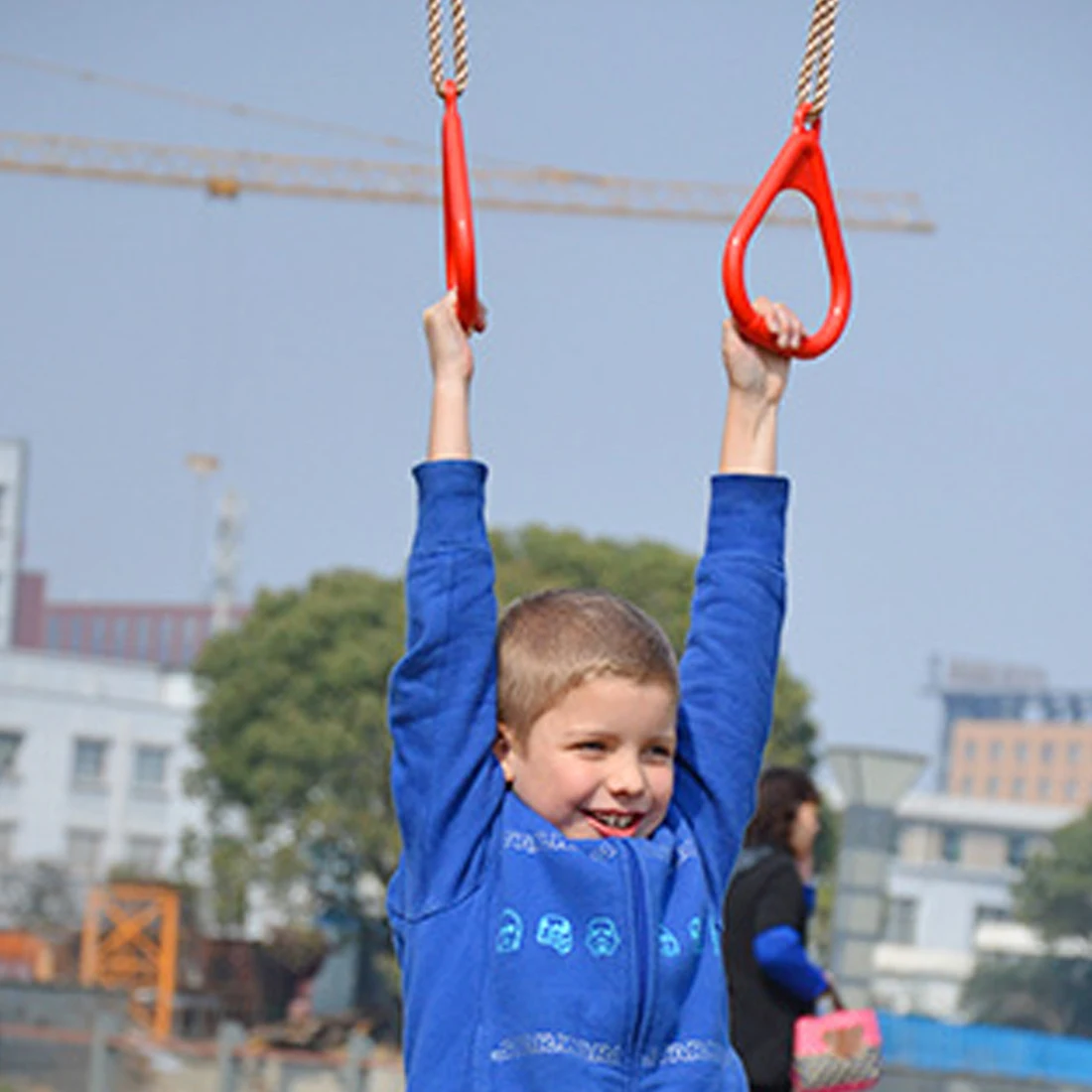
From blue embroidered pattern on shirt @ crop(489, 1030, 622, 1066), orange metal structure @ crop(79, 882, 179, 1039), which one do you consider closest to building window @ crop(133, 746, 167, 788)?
orange metal structure @ crop(79, 882, 179, 1039)

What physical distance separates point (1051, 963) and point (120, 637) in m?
89.4

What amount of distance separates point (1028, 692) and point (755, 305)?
146 metres

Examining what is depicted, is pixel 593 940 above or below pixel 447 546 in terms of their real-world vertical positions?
below

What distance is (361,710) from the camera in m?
46.9

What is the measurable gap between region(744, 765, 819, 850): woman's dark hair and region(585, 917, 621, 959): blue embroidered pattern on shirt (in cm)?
336

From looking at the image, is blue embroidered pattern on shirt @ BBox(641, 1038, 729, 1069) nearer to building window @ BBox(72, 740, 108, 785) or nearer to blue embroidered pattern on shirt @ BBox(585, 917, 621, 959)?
blue embroidered pattern on shirt @ BBox(585, 917, 621, 959)

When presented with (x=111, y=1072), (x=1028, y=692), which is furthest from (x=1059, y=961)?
(x=1028, y=692)

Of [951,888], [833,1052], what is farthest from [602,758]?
[951,888]

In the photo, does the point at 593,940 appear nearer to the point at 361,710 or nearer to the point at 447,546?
the point at 447,546

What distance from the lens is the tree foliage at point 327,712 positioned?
46625 millimetres

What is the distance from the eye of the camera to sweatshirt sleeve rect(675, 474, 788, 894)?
2.95m

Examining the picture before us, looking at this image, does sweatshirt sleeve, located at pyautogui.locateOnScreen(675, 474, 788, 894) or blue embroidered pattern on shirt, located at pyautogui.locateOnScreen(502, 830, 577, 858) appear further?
Result: sweatshirt sleeve, located at pyautogui.locateOnScreen(675, 474, 788, 894)

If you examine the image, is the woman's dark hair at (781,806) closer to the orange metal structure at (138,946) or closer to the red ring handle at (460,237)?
the red ring handle at (460,237)

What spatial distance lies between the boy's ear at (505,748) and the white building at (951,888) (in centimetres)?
7321
